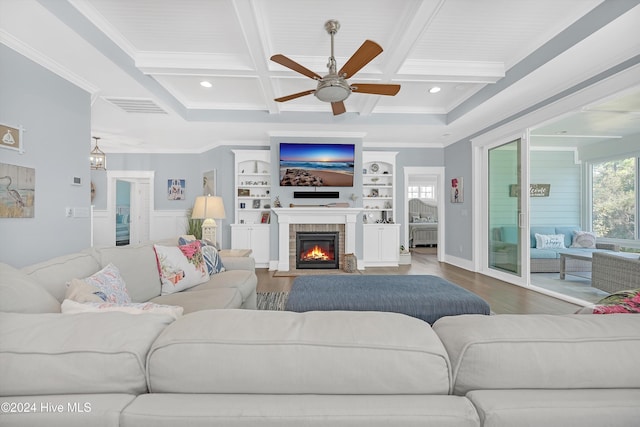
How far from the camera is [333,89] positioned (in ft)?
8.74

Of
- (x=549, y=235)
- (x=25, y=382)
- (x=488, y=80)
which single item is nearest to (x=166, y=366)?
(x=25, y=382)

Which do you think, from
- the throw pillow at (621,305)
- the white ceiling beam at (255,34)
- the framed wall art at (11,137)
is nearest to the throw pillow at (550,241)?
the throw pillow at (621,305)

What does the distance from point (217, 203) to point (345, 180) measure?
8.04ft

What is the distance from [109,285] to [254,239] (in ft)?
13.6

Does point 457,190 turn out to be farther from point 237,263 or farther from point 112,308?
point 112,308

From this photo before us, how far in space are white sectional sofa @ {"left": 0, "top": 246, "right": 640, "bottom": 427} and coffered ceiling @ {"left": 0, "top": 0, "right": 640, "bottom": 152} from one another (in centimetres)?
257

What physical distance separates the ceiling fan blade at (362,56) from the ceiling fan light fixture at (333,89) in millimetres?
89

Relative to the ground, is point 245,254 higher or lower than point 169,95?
lower

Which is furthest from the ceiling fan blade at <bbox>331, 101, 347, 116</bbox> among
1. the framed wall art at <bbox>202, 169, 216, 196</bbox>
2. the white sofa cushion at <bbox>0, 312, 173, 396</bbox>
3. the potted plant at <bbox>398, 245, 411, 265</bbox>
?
the framed wall art at <bbox>202, 169, 216, 196</bbox>

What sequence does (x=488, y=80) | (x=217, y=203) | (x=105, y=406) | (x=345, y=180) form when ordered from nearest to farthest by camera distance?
(x=105, y=406) < (x=488, y=80) < (x=217, y=203) < (x=345, y=180)

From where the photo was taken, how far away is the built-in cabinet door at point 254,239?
5.68 m

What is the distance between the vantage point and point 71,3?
2346 mm

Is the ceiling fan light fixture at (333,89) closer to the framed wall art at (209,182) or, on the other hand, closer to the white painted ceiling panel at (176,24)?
the white painted ceiling panel at (176,24)

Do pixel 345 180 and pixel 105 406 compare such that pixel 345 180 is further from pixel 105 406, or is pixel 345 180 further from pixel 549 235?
pixel 105 406
